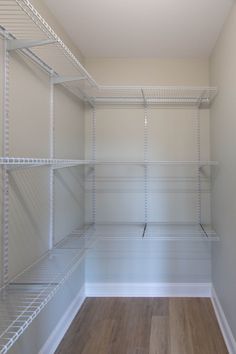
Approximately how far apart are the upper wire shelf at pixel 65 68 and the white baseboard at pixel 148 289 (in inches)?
63.0

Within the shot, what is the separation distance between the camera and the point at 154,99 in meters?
2.85

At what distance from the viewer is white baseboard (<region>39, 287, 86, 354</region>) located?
1.93 metres

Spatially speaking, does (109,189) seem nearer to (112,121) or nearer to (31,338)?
(112,121)

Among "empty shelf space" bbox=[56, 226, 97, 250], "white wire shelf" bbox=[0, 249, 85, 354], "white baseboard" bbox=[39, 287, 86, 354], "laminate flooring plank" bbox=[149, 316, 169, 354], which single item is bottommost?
"laminate flooring plank" bbox=[149, 316, 169, 354]

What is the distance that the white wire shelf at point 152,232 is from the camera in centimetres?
247

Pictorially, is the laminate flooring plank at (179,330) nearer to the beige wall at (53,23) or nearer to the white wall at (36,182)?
the white wall at (36,182)

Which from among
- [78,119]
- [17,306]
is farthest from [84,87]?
[17,306]

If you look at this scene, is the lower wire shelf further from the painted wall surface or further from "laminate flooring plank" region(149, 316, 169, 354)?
"laminate flooring plank" region(149, 316, 169, 354)

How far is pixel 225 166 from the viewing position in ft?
7.16

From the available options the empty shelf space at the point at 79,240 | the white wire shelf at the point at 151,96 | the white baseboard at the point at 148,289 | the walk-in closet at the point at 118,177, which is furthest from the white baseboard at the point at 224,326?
the white wire shelf at the point at 151,96

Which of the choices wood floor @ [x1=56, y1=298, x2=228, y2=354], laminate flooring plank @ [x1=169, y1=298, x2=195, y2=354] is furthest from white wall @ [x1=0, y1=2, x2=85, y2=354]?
laminate flooring plank @ [x1=169, y1=298, x2=195, y2=354]

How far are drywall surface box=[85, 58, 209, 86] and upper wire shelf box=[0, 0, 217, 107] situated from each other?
9 centimetres

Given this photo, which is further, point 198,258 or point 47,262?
point 198,258

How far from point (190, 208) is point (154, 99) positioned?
101cm
